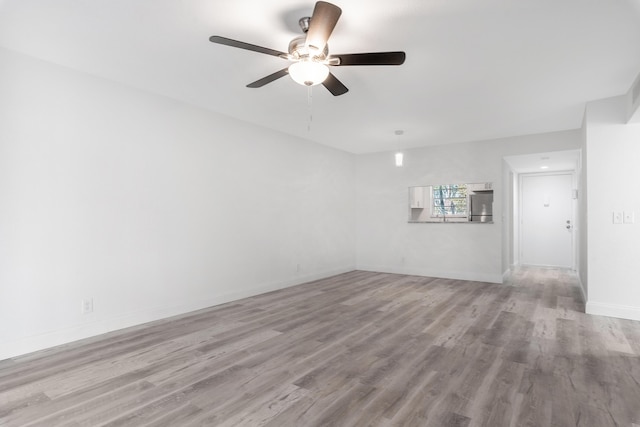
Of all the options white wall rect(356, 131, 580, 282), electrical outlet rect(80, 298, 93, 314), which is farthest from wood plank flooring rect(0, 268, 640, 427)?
white wall rect(356, 131, 580, 282)

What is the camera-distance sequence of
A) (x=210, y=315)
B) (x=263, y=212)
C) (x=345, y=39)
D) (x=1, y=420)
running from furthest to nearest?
(x=263, y=212), (x=210, y=315), (x=345, y=39), (x=1, y=420)

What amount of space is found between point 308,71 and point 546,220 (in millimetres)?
7702

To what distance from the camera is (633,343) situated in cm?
300

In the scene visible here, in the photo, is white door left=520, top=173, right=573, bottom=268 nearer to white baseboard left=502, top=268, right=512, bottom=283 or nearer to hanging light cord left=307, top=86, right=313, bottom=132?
white baseboard left=502, top=268, right=512, bottom=283

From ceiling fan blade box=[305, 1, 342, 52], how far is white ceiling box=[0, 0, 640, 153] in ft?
0.76

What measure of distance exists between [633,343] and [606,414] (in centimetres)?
161

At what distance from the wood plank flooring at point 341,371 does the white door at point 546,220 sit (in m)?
Result: 4.22

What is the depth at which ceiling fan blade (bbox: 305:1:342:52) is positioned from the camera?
1.87 m

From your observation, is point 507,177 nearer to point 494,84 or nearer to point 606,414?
point 494,84

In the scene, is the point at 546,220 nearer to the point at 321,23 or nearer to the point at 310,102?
the point at 310,102

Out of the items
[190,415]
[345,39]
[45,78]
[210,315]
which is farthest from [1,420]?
[345,39]

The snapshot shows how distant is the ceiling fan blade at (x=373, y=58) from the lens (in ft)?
7.37

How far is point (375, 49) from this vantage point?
2754mm

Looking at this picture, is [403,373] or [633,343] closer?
[403,373]
